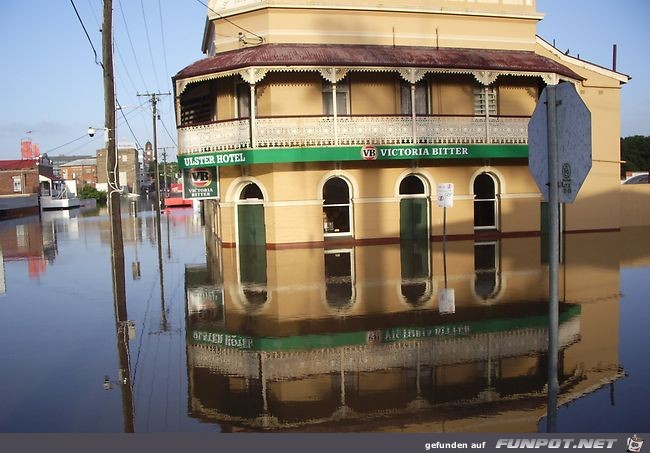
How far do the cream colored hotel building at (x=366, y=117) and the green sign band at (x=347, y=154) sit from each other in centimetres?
4

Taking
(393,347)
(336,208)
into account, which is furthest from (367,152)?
(393,347)

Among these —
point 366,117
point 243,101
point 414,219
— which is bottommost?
point 414,219

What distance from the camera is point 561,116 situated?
441cm

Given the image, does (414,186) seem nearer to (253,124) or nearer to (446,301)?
(253,124)

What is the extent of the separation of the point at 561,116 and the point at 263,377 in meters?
4.80

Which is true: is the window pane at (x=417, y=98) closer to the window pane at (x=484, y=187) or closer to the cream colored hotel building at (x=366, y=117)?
the cream colored hotel building at (x=366, y=117)

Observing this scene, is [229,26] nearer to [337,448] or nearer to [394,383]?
[394,383]

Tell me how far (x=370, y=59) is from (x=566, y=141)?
16.6 meters

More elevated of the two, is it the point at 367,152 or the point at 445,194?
the point at 367,152

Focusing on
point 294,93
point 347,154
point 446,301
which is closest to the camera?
point 446,301

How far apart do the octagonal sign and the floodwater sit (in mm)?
2643

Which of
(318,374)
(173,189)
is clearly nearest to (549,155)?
(318,374)

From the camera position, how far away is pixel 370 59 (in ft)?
66.4

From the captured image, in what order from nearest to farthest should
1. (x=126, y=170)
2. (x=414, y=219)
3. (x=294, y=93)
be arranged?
(x=294, y=93), (x=414, y=219), (x=126, y=170)
